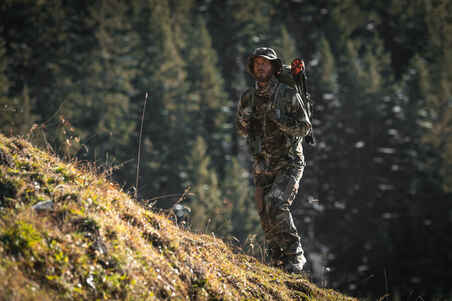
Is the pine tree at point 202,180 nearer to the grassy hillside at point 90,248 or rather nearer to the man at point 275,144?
the man at point 275,144

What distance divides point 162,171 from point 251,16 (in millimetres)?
22237

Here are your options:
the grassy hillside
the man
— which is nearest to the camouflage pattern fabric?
the man

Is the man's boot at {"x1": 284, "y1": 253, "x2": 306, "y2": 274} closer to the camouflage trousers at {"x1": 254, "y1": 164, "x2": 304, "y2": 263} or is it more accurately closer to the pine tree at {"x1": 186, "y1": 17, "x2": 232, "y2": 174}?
the camouflage trousers at {"x1": 254, "y1": 164, "x2": 304, "y2": 263}

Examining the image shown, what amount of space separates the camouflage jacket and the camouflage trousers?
0.68 feet

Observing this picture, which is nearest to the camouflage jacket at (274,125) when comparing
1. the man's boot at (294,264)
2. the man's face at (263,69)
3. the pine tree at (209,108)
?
the man's face at (263,69)

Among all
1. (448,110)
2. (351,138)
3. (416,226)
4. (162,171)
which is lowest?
(416,226)

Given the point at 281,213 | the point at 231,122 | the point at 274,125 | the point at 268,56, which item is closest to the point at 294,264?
the point at 281,213

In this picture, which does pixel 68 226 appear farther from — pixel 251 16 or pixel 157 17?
pixel 251 16

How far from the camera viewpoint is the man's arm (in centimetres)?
703

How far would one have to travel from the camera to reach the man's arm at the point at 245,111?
7031mm

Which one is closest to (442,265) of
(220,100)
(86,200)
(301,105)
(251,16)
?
(220,100)

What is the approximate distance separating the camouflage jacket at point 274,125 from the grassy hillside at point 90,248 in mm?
1843

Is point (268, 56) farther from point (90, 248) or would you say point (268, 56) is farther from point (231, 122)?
point (231, 122)

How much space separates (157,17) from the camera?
48750 millimetres
